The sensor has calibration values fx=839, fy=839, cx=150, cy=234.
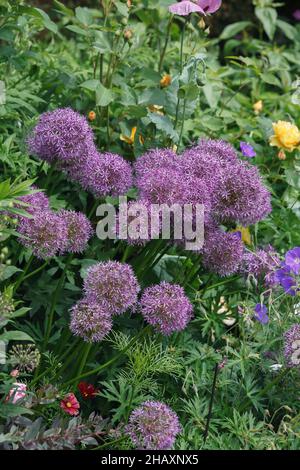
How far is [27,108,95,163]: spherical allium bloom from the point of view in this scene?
9.00ft

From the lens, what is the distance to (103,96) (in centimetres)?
337

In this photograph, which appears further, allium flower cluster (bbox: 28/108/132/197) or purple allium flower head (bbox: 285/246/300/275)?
purple allium flower head (bbox: 285/246/300/275)

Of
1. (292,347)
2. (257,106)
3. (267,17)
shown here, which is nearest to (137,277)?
(292,347)

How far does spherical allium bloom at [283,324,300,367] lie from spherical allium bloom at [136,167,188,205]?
547 millimetres

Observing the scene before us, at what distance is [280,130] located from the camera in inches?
144

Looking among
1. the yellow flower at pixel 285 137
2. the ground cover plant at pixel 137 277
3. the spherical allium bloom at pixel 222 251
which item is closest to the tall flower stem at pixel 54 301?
the ground cover plant at pixel 137 277

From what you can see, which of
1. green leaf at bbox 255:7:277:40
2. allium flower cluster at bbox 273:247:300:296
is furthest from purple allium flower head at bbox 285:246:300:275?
green leaf at bbox 255:7:277:40

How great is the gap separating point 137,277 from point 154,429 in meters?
0.75

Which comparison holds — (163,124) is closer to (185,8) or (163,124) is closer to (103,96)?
(103,96)

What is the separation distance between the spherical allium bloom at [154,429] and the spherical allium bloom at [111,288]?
32 cm

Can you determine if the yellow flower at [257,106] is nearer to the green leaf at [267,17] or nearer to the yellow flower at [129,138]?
the green leaf at [267,17]

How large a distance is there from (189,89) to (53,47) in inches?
69.1

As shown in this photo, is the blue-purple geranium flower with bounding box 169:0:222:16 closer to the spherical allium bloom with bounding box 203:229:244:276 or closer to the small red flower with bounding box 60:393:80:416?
the spherical allium bloom with bounding box 203:229:244:276
